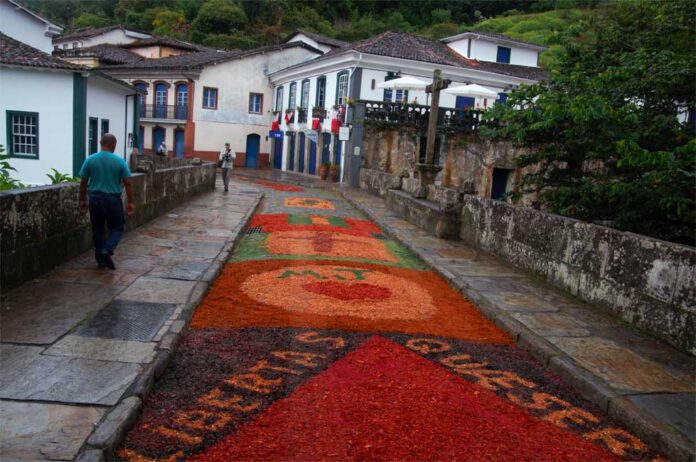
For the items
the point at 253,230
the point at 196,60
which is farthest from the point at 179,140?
the point at 253,230

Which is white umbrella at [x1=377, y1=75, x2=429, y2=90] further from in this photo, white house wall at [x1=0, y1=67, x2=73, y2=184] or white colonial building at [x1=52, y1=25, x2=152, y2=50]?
white colonial building at [x1=52, y1=25, x2=152, y2=50]

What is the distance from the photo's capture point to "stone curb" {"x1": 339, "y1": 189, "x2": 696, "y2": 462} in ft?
13.4

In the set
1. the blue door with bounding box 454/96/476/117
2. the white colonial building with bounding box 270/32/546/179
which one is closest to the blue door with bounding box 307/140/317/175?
the white colonial building with bounding box 270/32/546/179

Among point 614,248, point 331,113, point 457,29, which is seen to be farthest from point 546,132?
point 457,29

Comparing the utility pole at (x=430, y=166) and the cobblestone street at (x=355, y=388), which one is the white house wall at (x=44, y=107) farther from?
the cobblestone street at (x=355, y=388)

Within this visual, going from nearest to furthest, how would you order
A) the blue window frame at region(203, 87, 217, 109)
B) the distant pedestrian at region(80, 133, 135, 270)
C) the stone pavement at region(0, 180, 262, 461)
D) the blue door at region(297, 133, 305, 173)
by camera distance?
the stone pavement at region(0, 180, 262, 461), the distant pedestrian at region(80, 133, 135, 270), the blue door at region(297, 133, 305, 173), the blue window frame at region(203, 87, 217, 109)

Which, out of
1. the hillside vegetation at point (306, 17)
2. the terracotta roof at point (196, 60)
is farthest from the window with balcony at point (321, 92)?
the hillside vegetation at point (306, 17)

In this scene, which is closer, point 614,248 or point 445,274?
point 614,248

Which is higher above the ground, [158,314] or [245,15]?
[245,15]

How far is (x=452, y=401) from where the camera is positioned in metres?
4.61

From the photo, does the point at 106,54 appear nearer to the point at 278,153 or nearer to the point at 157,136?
the point at 157,136

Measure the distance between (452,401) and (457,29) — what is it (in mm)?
61995

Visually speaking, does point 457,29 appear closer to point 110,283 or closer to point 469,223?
point 469,223

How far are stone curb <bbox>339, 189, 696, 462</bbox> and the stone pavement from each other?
3488 millimetres
